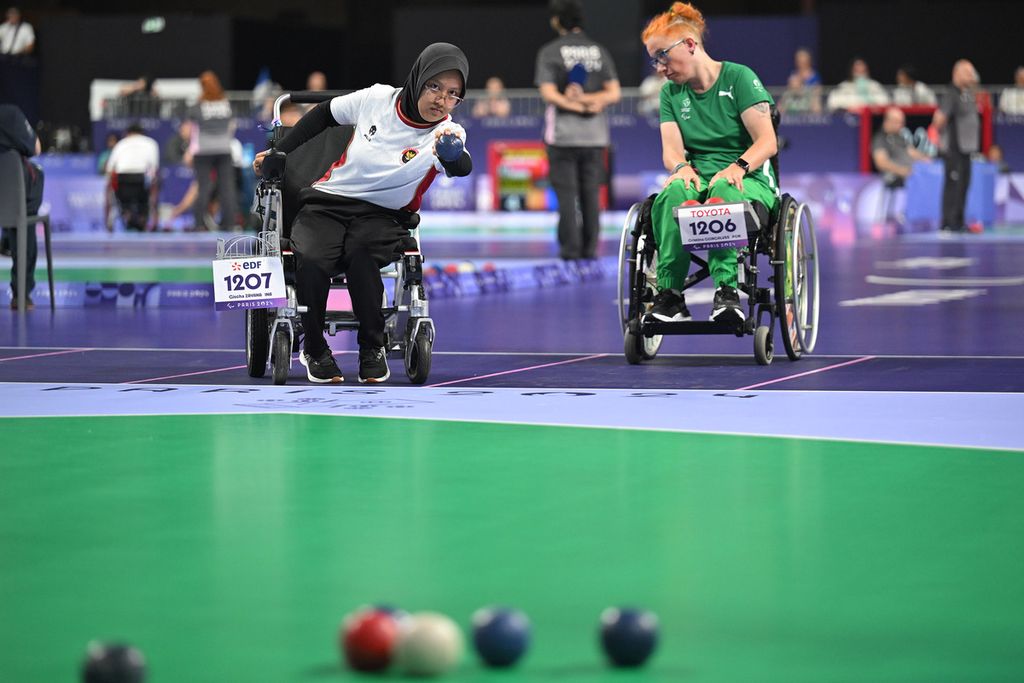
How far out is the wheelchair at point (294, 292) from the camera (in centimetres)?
641

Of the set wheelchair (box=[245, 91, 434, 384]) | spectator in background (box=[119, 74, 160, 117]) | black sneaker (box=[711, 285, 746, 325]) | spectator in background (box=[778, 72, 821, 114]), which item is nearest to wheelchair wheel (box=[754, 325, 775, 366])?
black sneaker (box=[711, 285, 746, 325])

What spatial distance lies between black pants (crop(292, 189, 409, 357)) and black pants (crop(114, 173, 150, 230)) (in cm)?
1440

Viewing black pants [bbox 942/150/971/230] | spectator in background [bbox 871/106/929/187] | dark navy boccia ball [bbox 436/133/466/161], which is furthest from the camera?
spectator in background [bbox 871/106/929/187]

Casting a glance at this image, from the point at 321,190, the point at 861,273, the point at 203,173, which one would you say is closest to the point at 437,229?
the point at 203,173

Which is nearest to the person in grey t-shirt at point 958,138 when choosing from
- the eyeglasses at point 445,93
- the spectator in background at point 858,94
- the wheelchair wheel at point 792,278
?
the spectator in background at point 858,94

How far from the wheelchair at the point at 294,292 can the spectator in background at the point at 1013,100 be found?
1697 cm

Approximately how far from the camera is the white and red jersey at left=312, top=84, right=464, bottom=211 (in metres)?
6.50

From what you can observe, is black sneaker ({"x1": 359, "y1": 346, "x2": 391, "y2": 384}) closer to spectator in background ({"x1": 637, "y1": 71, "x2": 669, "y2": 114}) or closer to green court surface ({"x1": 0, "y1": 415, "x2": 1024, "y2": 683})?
green court surface ({"x1": 0, "y1": 415, "x2": 1024, "y2": 683})

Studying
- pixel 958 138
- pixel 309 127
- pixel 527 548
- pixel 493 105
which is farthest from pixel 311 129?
pixel 493 105

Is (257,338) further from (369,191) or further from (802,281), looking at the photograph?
(802,281)

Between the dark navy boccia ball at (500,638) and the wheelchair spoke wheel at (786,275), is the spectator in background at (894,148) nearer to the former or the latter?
the wheelchair spoke wheel at (786,275)

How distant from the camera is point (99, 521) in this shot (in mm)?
3801

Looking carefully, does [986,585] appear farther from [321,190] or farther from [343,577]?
[321,190]

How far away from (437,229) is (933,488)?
1691cm
